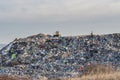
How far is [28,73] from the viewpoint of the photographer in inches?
1096

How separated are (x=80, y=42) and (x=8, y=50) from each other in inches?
195

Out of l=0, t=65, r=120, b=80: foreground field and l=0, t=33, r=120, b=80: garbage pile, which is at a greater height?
l=0, t=33, r=120, b=80: garbage pile

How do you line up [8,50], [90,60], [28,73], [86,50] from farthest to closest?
[8,50]
[86,50]
[90,60]
[28,73]

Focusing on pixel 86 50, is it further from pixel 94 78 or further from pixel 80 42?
pixel 94 78

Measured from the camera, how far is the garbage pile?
29.2 m

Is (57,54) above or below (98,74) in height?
above

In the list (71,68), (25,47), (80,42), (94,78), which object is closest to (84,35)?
(80,42)

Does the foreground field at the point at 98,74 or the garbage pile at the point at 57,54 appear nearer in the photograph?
the foreground field at the point at 98,74

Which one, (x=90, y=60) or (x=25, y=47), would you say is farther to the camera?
(x=25, y=47)

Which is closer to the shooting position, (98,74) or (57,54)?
(98,74)

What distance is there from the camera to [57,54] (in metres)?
34.3

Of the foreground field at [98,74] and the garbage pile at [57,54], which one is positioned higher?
the garbage pile at [57,54]

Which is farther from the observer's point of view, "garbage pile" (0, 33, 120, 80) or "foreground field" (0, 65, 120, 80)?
"garbage pile" (0, 33, 120, 80)

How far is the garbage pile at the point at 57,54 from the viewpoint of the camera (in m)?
29.2
